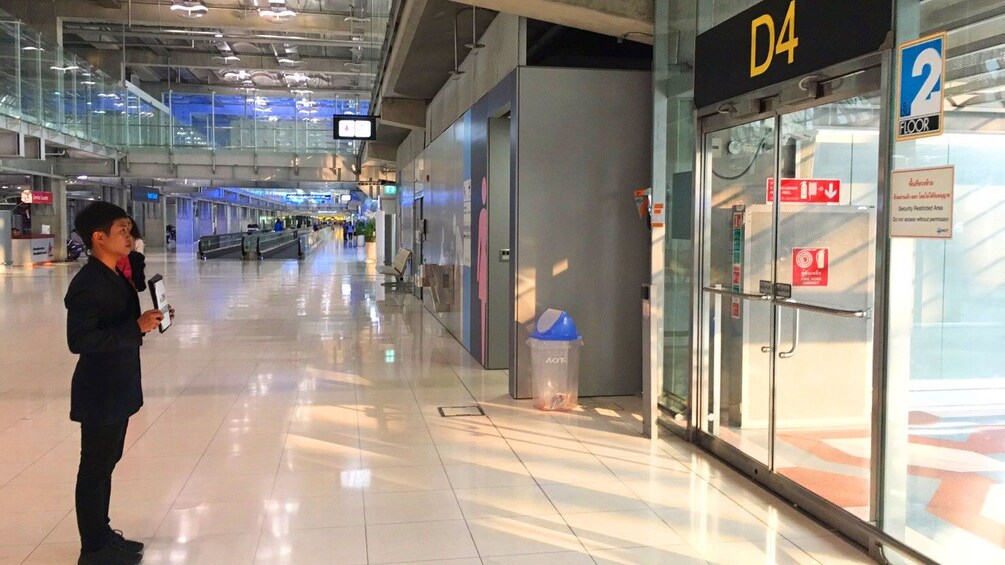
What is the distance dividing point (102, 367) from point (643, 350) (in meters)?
3.51

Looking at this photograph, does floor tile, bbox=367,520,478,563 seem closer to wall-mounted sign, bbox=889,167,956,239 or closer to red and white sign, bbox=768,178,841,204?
wall-mounted sign, bbox=889,167,956,239

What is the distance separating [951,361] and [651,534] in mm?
1967

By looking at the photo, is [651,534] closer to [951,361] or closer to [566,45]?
[951,361]

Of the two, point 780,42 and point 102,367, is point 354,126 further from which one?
point 102,367

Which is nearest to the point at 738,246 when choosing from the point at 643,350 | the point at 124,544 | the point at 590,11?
the point at 643,350

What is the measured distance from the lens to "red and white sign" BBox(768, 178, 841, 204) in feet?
15.0

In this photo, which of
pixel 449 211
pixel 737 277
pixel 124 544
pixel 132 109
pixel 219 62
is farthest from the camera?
pixel 219 62

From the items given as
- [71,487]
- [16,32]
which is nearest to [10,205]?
[16,32]

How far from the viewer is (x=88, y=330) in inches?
119

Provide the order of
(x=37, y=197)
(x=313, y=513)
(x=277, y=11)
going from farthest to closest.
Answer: (x=37, y=197)
(x=277, y=11)
(x=313, y=513)

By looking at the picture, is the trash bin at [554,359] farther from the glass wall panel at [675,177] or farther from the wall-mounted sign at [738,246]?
the wall-mounted sign at [738,246]

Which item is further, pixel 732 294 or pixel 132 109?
pixel 132 109

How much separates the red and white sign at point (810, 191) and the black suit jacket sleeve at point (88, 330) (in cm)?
351

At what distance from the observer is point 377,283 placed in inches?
715
